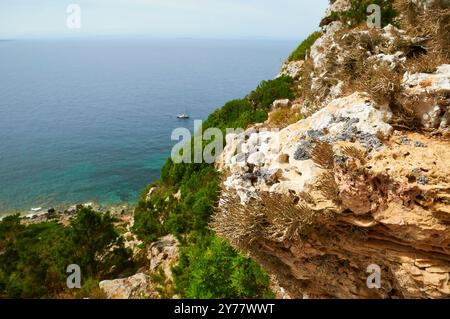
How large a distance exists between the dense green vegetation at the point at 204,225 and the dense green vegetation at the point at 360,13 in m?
6.40

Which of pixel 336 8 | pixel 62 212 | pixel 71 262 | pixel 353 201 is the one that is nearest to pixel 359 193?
pixel 353 201

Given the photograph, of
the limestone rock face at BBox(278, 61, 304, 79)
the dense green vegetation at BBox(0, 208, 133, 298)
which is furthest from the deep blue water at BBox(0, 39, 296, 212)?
the limestone rock face at BBox(278, 61, 304, 79)

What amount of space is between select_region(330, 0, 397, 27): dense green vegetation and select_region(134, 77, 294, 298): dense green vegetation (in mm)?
6405

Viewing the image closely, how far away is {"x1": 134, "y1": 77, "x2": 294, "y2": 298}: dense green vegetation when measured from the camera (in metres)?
12.1

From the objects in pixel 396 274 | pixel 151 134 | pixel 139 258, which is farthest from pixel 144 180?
pixel 396 274

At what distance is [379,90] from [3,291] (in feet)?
67.9

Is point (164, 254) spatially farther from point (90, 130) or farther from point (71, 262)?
point (90, 130)

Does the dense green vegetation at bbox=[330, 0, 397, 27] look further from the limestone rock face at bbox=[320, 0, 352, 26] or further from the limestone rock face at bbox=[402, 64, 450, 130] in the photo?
the limestone rock face at bbox=[402, 64, 450, 130]

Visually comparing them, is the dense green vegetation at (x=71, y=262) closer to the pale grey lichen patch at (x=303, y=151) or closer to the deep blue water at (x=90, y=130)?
the pale grey lichen patch at (x=303, y=151)

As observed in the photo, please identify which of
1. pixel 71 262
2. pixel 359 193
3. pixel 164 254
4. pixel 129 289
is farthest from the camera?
pixel 164 254

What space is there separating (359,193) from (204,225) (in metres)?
13.3

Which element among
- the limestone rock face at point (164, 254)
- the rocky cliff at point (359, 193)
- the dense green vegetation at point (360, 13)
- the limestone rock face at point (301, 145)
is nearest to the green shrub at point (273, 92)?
the dense green vegetation at point (360, 13)

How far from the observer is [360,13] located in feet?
69.8

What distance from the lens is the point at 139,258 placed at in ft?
67.5
